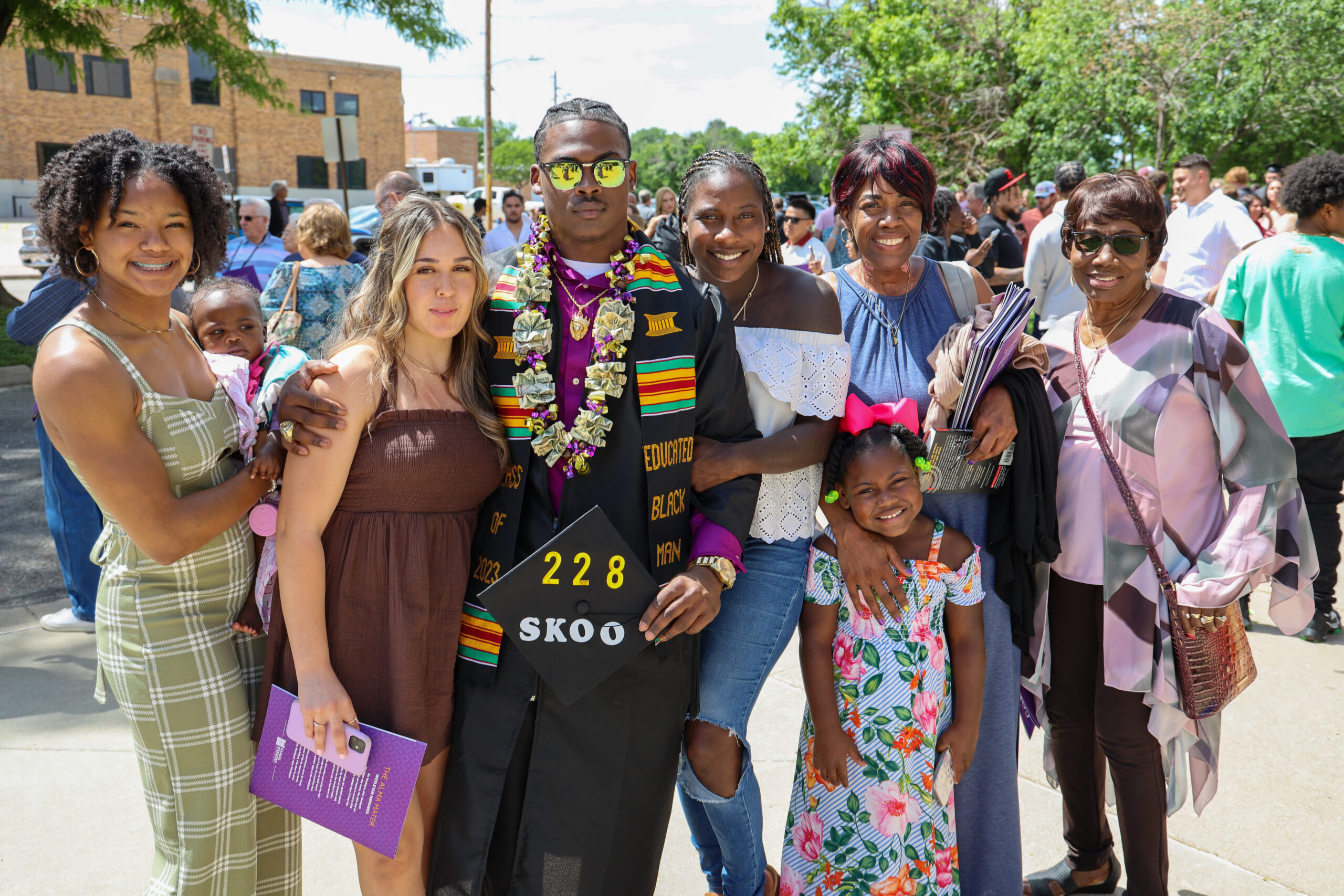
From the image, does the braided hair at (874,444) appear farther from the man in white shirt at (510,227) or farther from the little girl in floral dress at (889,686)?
the man in white shirt at (510,227)

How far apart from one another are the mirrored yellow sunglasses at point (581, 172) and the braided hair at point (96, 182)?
870 millimetres

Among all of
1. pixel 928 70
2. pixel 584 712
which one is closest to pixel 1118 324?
pixel 584 712

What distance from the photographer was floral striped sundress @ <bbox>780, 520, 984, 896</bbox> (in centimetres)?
261

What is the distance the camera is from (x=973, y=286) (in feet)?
9.82

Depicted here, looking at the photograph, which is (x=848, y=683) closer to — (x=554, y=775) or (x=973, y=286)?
(x=554, y=775)

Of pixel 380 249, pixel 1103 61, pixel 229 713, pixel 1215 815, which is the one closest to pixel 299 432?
pixel 380 249

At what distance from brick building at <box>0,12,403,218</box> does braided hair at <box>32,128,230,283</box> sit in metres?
34.6

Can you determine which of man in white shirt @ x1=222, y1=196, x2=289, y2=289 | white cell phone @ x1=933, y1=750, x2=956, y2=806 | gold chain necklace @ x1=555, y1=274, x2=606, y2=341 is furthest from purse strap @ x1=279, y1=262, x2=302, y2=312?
white cell phone @ x1=933, y1=750, x2=956, y2=806

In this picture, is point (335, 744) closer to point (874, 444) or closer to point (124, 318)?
point (124, 318)

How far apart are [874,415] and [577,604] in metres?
1.02

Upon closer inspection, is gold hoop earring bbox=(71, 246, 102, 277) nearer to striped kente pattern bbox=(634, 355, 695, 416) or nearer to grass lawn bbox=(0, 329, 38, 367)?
striped kente pattern bbox=(634, 355, 695, 416)

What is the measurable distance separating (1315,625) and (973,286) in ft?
10.8

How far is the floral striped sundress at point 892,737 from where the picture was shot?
261cm

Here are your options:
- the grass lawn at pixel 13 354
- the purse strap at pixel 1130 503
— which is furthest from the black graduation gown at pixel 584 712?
the grass lawn at pixel 13 354
